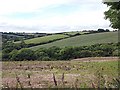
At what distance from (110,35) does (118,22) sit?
49.3 m

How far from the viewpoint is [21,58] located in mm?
47781

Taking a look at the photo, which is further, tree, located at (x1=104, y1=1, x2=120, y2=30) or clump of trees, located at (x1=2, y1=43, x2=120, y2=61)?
clump of trees, located at (x1=2, y1=43, x2=120, y2=61)

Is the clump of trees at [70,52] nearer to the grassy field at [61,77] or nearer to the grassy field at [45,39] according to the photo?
the grassy field at [45,39]

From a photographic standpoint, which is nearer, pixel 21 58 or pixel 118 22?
pixel 118 22

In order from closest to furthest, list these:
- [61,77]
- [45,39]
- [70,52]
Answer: [61,77]
[70,52]
[45,39]

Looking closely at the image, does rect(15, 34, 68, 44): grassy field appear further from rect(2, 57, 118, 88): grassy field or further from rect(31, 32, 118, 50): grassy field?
rect(2, 57, 118, 88): grassy field

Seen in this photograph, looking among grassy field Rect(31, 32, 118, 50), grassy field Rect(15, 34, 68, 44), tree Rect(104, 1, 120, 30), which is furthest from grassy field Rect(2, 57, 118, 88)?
grassy field Rect(31, 32, 118, 50)

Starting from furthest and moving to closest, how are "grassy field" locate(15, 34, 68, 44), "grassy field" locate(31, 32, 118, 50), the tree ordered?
"grassy field" locate(31, 32, 118, 50) < "grassy field" locate(15, 34, 68, 44) < the tree

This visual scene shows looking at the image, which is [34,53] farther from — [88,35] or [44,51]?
[88,35]

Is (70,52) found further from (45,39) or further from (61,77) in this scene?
(61,77)

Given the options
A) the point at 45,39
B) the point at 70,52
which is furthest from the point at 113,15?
the point at 45,39

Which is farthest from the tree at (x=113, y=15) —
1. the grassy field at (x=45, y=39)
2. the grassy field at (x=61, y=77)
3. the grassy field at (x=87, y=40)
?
the grassy field at (x=87, y=40)

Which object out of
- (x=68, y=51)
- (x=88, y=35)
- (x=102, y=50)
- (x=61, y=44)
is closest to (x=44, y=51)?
(x=68, y=51)

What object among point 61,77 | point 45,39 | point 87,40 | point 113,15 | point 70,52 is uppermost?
point 113,15
